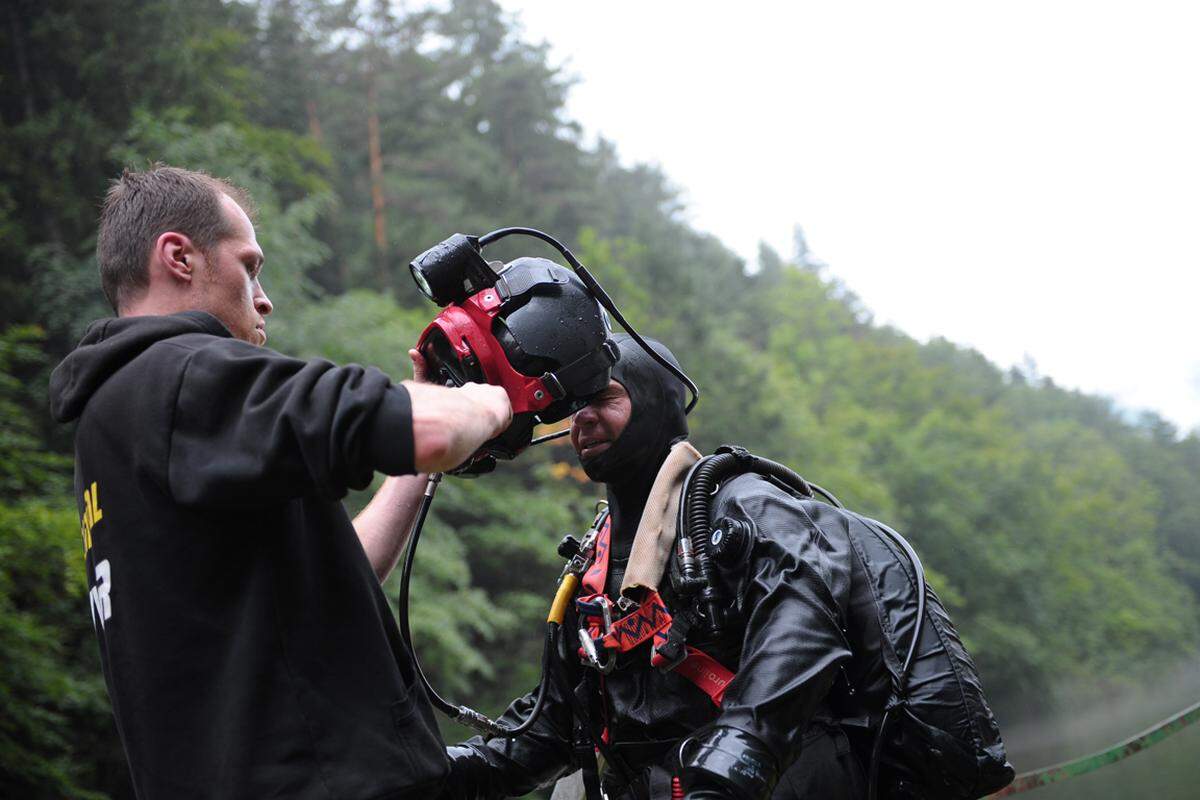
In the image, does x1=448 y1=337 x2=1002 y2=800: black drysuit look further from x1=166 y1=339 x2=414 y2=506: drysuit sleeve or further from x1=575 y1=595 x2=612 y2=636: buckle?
x1=166 y1=339 x2=414 y2=506: drysuit sleeve

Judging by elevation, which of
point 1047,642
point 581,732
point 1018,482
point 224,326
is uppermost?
point 224,326

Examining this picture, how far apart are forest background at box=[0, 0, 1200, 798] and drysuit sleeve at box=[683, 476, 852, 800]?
10.8ft

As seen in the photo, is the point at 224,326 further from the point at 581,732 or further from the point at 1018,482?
the point at 1018,482

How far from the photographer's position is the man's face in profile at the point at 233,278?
2055 mm

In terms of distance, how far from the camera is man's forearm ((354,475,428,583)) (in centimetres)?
247

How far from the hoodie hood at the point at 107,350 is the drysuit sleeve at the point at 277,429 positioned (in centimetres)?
17

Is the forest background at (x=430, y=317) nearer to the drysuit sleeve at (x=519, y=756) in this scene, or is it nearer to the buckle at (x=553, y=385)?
the drysuit sleeve at (x=519, y=756)

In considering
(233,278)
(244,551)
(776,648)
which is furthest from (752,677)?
(233,278)

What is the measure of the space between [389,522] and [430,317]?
18027 millimetres

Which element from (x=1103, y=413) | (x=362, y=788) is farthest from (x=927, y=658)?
(x=1103, y=413)

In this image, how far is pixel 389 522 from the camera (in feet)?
8.16

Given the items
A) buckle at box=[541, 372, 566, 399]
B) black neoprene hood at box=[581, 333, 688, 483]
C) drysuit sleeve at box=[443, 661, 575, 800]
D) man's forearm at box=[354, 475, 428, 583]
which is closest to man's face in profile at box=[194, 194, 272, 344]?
man's forearm at box=[354, 475, 428, 583]

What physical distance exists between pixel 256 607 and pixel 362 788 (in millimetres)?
345

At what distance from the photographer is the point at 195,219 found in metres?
2.05
